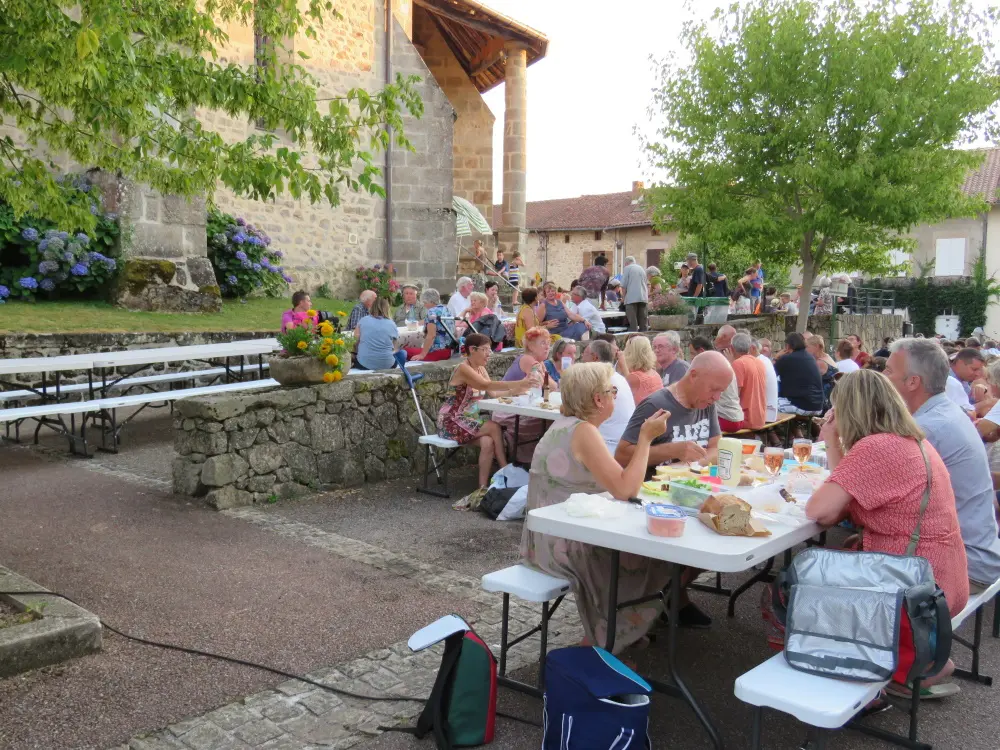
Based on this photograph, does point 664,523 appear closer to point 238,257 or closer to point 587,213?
point 238,257

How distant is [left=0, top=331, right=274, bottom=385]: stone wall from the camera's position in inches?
385

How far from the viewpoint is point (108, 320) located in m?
11.0

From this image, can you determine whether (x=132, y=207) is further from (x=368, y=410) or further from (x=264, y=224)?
(x=368, y=410)

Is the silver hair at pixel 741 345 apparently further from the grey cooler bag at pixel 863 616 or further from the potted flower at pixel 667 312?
the potted flower at pixel 667 312

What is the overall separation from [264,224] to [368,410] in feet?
34.0

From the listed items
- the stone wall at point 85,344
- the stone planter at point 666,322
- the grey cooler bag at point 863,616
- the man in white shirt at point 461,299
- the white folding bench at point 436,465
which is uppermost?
the man in white shirt at point 461,299

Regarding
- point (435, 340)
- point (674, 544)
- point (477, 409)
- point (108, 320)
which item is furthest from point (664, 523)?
point (108, 320)

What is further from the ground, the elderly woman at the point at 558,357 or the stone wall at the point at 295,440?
the elderly woman at the point at 558,357

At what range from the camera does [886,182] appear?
15711 mm

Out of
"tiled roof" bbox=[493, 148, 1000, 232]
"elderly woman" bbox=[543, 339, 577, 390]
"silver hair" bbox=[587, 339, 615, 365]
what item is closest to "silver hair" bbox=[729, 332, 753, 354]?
"elderly woman" bbox=[543, 339, 577, 390]

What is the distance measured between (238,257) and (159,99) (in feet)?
32.1

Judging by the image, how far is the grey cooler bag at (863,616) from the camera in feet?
9.73

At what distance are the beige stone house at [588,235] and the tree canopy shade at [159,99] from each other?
34.5 metres

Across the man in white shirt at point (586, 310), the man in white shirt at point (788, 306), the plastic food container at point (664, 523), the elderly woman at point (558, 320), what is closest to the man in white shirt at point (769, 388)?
the elderly woman at point (558, 320)
